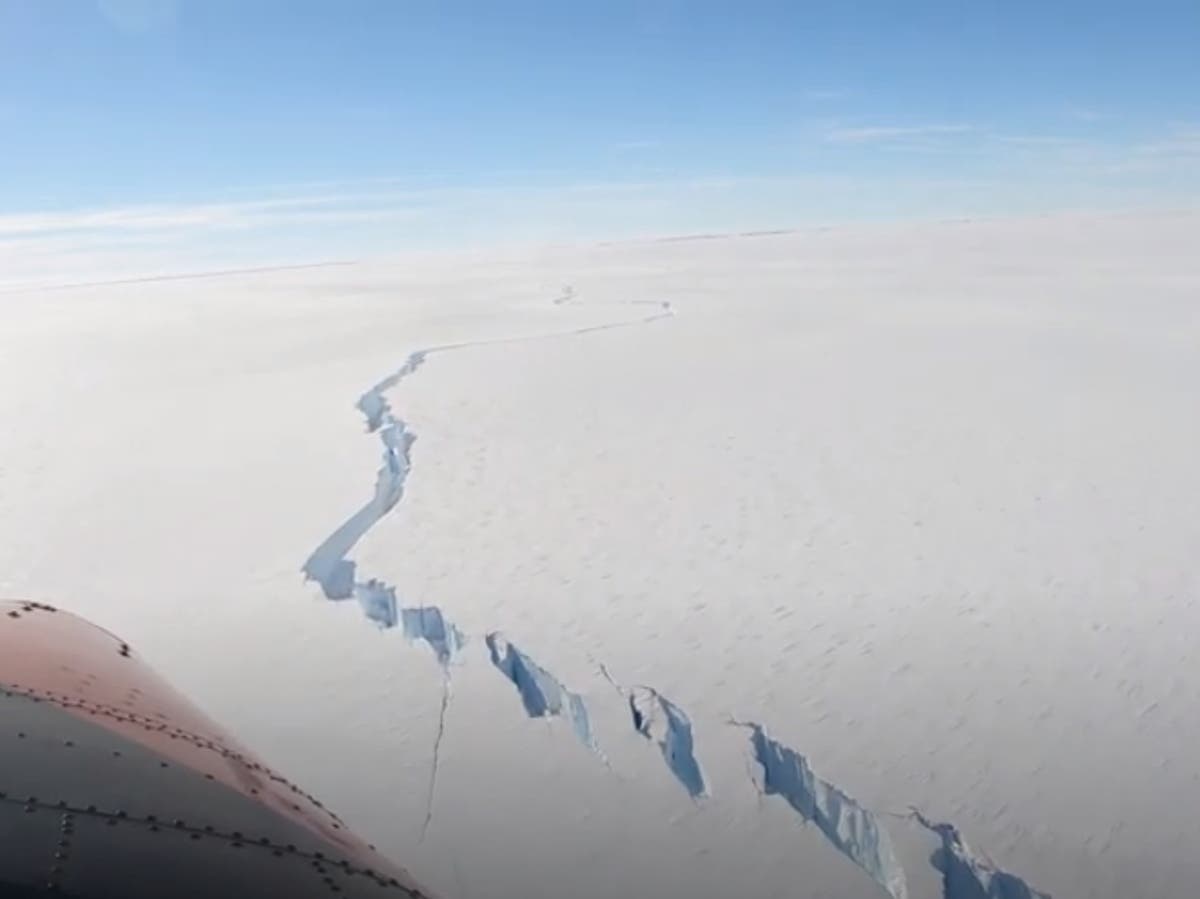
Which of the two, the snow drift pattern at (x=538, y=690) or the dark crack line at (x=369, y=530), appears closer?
the snow drift pattern at (x=538, y=690)

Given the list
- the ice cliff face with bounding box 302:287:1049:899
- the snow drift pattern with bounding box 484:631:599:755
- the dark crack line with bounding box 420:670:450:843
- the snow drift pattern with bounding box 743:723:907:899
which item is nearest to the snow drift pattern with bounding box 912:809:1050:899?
the ice cliff face with bounding box 302:287:1049:899

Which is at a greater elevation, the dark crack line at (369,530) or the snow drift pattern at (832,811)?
the dark crack line at (369,530)

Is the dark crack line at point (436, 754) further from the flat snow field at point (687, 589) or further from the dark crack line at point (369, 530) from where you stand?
the dark crack line at point (369, 530)

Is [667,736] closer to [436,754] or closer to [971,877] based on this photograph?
[436,754]

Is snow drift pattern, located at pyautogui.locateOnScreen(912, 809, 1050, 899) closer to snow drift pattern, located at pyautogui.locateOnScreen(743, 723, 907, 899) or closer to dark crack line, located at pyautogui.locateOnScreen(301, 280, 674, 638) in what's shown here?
snow drift pattern, located at pyautogui.locateOnScreen(743, 723, 907, 899)

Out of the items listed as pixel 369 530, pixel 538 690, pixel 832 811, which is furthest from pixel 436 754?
pixel 369 530

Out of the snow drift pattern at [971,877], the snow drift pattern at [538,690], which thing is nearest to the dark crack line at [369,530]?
the snow drift pattern at [538,690]

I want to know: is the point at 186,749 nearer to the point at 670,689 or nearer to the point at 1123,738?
the point at 670,689
